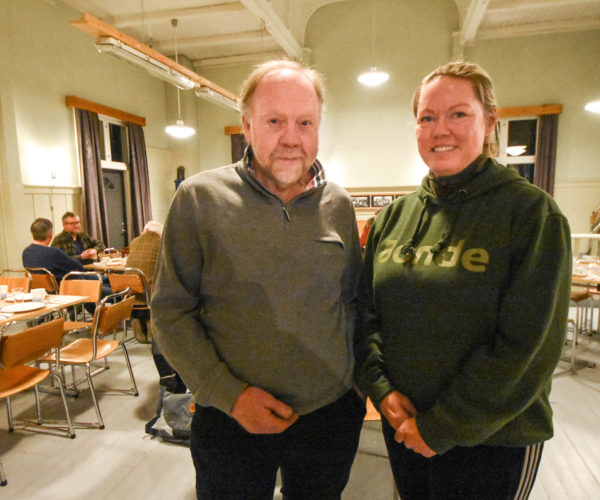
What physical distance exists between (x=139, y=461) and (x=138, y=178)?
21.0ft

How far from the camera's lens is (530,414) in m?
0.90

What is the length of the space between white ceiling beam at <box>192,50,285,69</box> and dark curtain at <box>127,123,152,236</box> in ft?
7.87

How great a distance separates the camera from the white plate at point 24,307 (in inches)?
106

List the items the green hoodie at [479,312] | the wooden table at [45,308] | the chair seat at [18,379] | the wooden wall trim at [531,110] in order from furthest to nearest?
1. the wooden wall trim at [531,110]
2. the wooden table at [45,308]
3. the chair seat at [18,379]
4. the green hoodie at [479,312]

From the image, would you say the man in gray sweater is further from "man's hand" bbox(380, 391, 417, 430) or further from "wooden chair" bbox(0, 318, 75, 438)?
"wooden chair" bbox(0, 318, 75, 438)

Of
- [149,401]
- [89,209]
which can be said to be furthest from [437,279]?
[89,209]

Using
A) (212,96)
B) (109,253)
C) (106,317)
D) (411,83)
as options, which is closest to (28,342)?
(106,317)

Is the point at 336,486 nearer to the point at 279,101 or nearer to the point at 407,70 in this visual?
the point at 279,101

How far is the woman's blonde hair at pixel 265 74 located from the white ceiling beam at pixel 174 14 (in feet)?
20.3

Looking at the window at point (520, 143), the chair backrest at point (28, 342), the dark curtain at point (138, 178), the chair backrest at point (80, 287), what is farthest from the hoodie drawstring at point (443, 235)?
the window at point (520, 143)

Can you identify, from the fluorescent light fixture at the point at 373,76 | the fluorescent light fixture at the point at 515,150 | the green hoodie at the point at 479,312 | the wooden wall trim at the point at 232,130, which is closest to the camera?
the green hoodie at the point at 479,312

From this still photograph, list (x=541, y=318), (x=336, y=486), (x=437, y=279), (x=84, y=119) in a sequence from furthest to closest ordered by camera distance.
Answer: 1. (x=84, y=119)
2. (x=336, y=486)
3. (x=437, y=279)
4. (x=541, y=318)

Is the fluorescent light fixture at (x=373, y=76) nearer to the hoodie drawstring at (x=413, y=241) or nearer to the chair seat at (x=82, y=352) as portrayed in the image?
the chair seat at (x=82, y=352)

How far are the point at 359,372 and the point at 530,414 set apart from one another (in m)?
0.44
